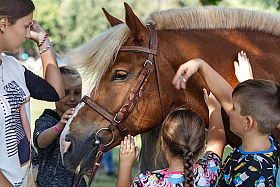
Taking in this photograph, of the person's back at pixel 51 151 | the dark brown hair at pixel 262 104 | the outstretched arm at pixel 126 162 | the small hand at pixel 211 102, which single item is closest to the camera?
the dark brown hair at pixel 262 104

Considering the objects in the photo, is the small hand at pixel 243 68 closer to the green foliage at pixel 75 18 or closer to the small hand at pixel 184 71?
the small hand at pixel 184 71

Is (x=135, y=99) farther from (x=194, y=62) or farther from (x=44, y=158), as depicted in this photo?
(x=44, y=158)

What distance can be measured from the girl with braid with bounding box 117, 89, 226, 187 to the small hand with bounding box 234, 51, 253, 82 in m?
0.58

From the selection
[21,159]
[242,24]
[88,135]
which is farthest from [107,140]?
[242,24]

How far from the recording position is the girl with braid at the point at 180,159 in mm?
1764

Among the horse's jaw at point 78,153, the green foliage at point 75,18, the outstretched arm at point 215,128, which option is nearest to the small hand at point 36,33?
the horse's jaw at point 78,153

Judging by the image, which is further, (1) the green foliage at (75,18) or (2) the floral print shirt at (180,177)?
(1) the green foliage at (75,18)

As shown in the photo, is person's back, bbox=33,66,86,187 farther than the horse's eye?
Yes

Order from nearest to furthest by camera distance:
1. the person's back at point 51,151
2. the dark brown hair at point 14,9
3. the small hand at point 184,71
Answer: the dark brown hair at point 14,9 → the small hand at point 184,71 → the person's back at point 51,151

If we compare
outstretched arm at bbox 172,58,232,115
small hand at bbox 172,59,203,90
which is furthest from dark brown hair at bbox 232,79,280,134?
small hand at bbox 172,59,203,90

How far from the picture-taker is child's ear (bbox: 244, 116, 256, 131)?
175cm

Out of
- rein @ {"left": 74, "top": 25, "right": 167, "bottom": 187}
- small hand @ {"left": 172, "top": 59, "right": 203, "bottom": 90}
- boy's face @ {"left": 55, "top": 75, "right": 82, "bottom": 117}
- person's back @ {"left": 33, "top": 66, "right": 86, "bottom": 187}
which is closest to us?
small hand @ {"left": 172, "top": 59, "right": 203, "bottom": 90}

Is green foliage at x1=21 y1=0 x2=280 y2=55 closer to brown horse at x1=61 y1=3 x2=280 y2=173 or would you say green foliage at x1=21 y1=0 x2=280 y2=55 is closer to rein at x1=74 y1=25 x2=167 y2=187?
brown horse at x1=61 y1=3 x2=280 y2=173

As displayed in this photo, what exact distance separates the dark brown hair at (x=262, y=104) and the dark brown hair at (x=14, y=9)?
134 cm
